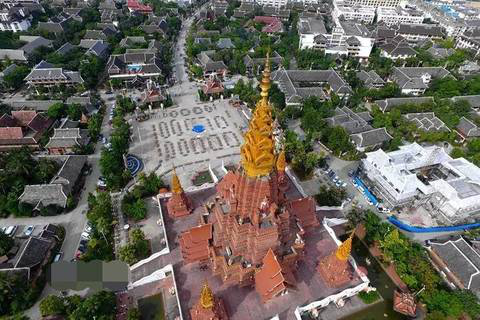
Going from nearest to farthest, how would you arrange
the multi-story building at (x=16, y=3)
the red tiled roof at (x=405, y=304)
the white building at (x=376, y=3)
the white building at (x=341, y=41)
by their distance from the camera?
1. the red tiled roof at (x=405, y=304)
2. the white building at (x=341, y=41)
3. the multi-story building at (x=16, y=3)
4. the white building at (x=376, y=3)

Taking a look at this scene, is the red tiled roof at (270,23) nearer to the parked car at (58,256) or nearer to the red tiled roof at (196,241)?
the red tiled roof at (196,241)

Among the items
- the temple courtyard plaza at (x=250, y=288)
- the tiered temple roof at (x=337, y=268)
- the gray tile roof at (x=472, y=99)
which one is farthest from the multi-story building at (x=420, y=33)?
the tiered temple roof at (x=337, y=268)

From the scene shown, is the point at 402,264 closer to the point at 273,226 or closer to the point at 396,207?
the point at 396,207

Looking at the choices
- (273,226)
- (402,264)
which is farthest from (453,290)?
(273,226)

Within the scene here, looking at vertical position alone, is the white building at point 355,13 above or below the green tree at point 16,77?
above

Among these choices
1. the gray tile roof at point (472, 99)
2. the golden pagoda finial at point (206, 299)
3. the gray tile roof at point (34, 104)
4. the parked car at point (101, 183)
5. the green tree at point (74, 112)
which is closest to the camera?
the golden pagoda finial at point (206, 299)

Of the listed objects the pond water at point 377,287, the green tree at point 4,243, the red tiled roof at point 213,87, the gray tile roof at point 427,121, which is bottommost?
the pond water at point 377,287

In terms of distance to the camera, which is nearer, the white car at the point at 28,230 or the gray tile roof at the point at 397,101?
the white car at the point at 28,230

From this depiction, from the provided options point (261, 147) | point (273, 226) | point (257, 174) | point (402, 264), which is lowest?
point (402, 264)
